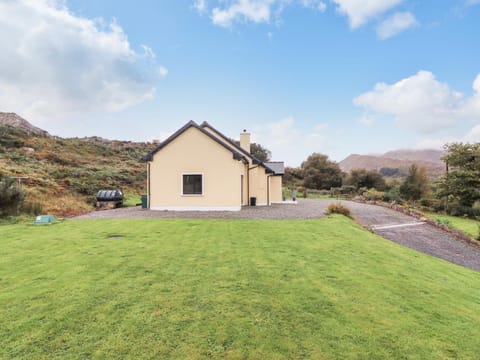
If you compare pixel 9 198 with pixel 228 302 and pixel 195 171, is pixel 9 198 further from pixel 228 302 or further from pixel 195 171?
pixel 228 302

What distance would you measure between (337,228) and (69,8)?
64.5 feet

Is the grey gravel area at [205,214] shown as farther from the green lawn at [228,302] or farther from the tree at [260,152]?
the tree at [260,152]

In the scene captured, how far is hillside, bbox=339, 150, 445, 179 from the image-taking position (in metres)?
65.5

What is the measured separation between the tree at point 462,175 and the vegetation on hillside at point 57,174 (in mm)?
28876

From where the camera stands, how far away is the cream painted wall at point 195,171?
1591cm

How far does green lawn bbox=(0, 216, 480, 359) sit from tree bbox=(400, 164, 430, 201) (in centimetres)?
2429

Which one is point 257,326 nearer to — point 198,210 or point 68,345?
point 68,345

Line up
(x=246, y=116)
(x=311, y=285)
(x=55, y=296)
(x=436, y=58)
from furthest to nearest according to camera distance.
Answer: (x=246, y=116) → (x=436, y=58) → (x=311, y=285) → (x=55, y=296)

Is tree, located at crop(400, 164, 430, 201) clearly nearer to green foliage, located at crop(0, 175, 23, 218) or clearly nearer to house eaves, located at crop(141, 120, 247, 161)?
house eaves, located at crop(141, 120, 247, 161)

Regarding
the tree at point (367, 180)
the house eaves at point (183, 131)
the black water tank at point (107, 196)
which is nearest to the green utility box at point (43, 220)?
the house eaves at point (183, 131)

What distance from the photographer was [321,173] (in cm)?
4353

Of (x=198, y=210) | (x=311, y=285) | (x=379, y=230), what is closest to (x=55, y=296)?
(x=311, y=285)

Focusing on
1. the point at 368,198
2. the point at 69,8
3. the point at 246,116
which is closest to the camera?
the point at 69,8

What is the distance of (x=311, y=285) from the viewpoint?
4.64 m
